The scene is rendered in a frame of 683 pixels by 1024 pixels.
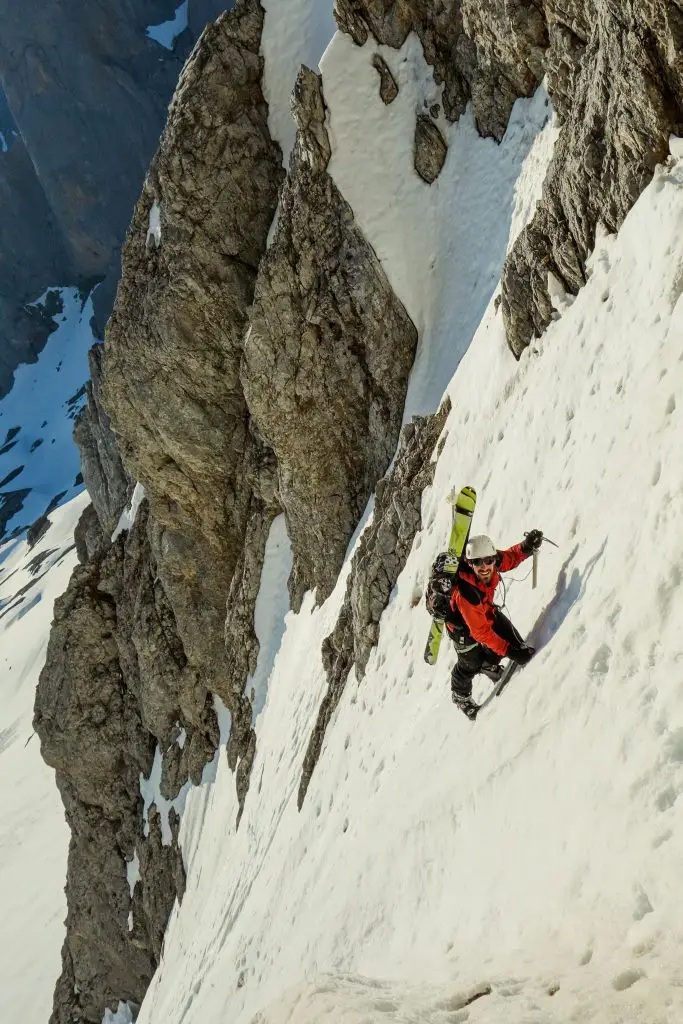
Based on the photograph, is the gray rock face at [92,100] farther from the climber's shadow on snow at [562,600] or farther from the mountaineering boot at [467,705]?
the climber's shadow on snow at [562,600]

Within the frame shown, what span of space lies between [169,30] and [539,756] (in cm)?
11503

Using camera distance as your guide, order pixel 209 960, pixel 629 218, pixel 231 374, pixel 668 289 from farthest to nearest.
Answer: pixel 231 374 → pixel 209 960 → pixel 629 218 → pixel 668 289

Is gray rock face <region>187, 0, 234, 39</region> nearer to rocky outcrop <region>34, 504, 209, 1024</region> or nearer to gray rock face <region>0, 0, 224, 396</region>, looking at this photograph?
gray rock face <region>0, 0, 224, 396</region>

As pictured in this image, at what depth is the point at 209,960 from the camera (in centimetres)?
1700

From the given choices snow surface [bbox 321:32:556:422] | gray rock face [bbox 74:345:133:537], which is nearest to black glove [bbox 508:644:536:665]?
snow surface [bbox 321:32:556:422]

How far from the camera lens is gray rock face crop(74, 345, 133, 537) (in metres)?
38.4

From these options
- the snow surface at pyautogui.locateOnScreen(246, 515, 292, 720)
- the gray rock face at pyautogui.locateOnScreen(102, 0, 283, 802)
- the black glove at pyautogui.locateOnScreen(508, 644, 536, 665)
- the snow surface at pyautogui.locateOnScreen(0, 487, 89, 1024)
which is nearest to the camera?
the black glove at pyautogui.locateOnScreen(508, 644, 536, 665)

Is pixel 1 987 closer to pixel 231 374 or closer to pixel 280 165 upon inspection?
pixel 231 374

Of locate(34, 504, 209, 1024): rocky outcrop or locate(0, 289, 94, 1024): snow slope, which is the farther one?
locate(0, 289, 94, 1024): snow slope

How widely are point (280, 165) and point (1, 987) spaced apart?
121 ft

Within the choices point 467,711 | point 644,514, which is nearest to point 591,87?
point 644,514

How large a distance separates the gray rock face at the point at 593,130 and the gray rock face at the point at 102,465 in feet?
94.7

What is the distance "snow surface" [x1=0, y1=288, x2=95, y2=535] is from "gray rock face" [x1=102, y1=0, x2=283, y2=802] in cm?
8408

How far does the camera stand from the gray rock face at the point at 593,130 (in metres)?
8.31
